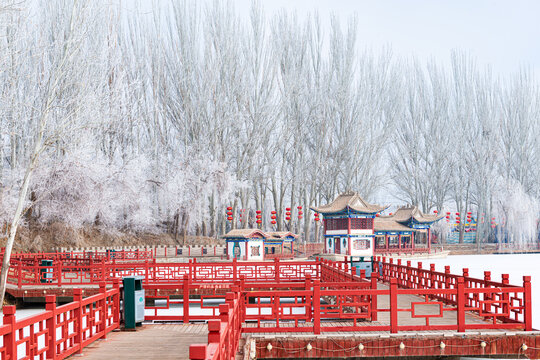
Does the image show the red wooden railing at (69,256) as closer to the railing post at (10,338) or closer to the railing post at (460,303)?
the railing post at (460,303)

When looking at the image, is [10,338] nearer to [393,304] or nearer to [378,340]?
[378,340]

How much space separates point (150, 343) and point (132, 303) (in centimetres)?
125

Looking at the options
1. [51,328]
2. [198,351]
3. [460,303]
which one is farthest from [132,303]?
[198,351]

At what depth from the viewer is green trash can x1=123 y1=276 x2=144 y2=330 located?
28.6 feet

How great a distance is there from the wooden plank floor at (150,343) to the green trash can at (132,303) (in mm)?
170

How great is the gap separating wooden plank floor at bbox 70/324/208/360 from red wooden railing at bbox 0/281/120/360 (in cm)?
15

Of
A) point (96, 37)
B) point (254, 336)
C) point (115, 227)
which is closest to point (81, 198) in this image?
point (115, 227)

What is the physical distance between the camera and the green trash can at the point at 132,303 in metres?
8.70

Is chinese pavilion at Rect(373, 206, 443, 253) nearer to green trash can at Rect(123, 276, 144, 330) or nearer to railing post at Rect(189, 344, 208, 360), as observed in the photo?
green trash can at Rect(123, 276, 144, 330)

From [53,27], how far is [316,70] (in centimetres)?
1841

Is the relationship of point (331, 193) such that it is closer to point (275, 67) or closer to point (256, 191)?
point (256, 191)

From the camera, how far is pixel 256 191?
3659 centimetres

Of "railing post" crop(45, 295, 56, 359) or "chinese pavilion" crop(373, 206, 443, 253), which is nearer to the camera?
"railing post" crop(45, 295, 56, 359)

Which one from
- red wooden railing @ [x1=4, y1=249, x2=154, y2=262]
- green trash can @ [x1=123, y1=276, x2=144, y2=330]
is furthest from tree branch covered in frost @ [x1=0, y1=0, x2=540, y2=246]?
green trash can @ [x1=123, y1=276, x2=144, y2=330]
